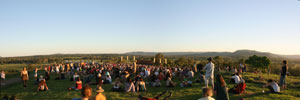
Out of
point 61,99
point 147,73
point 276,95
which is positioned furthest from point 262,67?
point 61,99

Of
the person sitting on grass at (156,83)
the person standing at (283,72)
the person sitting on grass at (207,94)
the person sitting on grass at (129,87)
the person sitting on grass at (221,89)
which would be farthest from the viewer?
the person sitting on grass at (156,83)

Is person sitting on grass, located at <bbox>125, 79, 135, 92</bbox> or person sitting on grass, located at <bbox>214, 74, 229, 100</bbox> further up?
person sitting on grass, located at <bbox>214, 74, 229, 100</bbox>

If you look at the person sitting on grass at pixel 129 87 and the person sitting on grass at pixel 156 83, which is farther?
the person sitting on grass at pixel 156 83

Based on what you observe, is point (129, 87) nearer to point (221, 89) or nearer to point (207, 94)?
point (221, 89)

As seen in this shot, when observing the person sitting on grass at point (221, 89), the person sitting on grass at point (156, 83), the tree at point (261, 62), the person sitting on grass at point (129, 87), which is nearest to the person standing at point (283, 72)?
the person sitting on grass at point (221, 89)

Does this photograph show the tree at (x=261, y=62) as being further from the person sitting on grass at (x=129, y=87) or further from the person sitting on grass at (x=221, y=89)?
the person sitting on grass at (x=221, y=89)

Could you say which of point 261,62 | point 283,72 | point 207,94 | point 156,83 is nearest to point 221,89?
point 207,94

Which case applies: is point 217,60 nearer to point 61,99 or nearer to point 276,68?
point 276,68

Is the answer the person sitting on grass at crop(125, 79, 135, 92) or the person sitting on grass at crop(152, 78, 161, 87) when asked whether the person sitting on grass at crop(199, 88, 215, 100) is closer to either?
the person sitting on grass at crop(125, 79, 135, 92)

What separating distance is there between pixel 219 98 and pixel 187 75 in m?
11.1

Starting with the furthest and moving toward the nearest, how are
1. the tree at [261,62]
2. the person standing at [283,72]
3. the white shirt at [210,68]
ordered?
the tree at [261,62] → the person standing at [283,72] → the white shirt at [210,68]

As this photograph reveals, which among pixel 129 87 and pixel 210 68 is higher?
pixel 210 68

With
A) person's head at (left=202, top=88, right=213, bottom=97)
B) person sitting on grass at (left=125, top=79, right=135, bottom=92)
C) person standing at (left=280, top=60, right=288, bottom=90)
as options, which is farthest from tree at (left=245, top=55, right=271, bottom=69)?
person's head at (left=202, top=88, right=213, bottom=97)

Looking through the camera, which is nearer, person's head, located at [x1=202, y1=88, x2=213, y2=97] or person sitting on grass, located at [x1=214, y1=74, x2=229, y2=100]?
person's head, located at [x1=202, y1=88, x2=213, y2=97]
